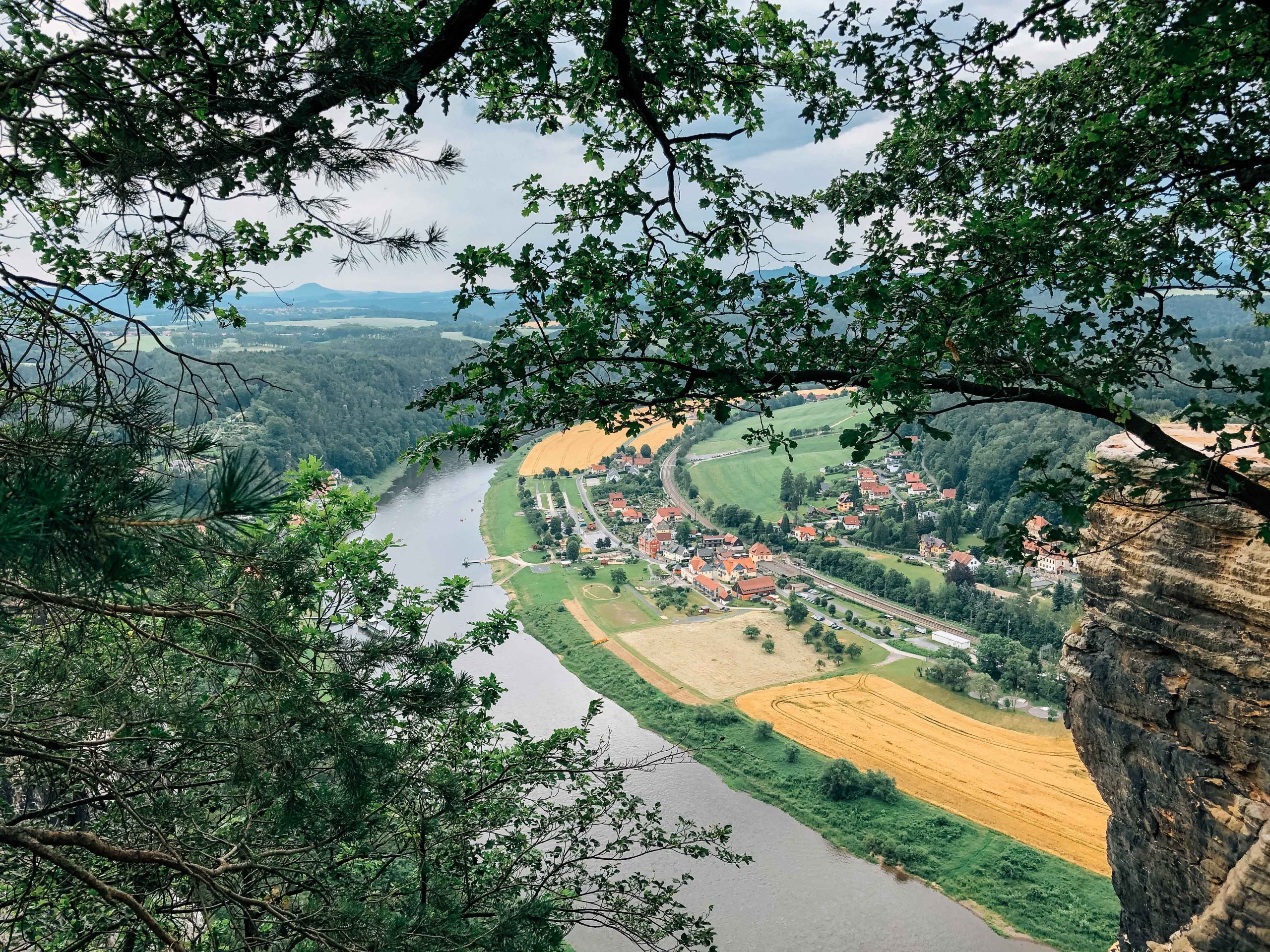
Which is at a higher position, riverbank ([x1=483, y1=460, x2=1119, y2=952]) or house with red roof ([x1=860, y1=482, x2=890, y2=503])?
house with red roof ([x1=860, y1=482, x2=890, y2=503])

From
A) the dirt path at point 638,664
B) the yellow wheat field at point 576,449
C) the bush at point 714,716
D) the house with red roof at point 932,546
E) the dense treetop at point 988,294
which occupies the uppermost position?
the dense treetop at point 988,294

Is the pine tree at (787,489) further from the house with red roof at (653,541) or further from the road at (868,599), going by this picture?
the house with red roof at (653,541)

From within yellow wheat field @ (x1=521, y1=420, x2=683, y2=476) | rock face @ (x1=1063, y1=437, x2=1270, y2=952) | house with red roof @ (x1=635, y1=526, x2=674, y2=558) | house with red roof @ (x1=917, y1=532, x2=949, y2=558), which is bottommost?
house with red roof @ (x1=917, y1=532, x2=949, y2=558)

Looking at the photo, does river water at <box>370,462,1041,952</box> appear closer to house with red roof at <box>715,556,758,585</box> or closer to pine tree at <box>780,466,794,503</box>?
house with red roof at <box>715,556,758,585</box>

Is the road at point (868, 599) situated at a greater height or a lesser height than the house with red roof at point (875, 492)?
lesser

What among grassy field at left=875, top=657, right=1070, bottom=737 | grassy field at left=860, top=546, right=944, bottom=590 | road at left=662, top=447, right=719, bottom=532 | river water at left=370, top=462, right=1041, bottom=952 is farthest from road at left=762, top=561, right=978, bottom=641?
river water at left=370, top=462, right=1041, bottom=952

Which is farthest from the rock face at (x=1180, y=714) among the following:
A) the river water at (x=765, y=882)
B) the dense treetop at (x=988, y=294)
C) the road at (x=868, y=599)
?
the road at (x=868, y=599)
